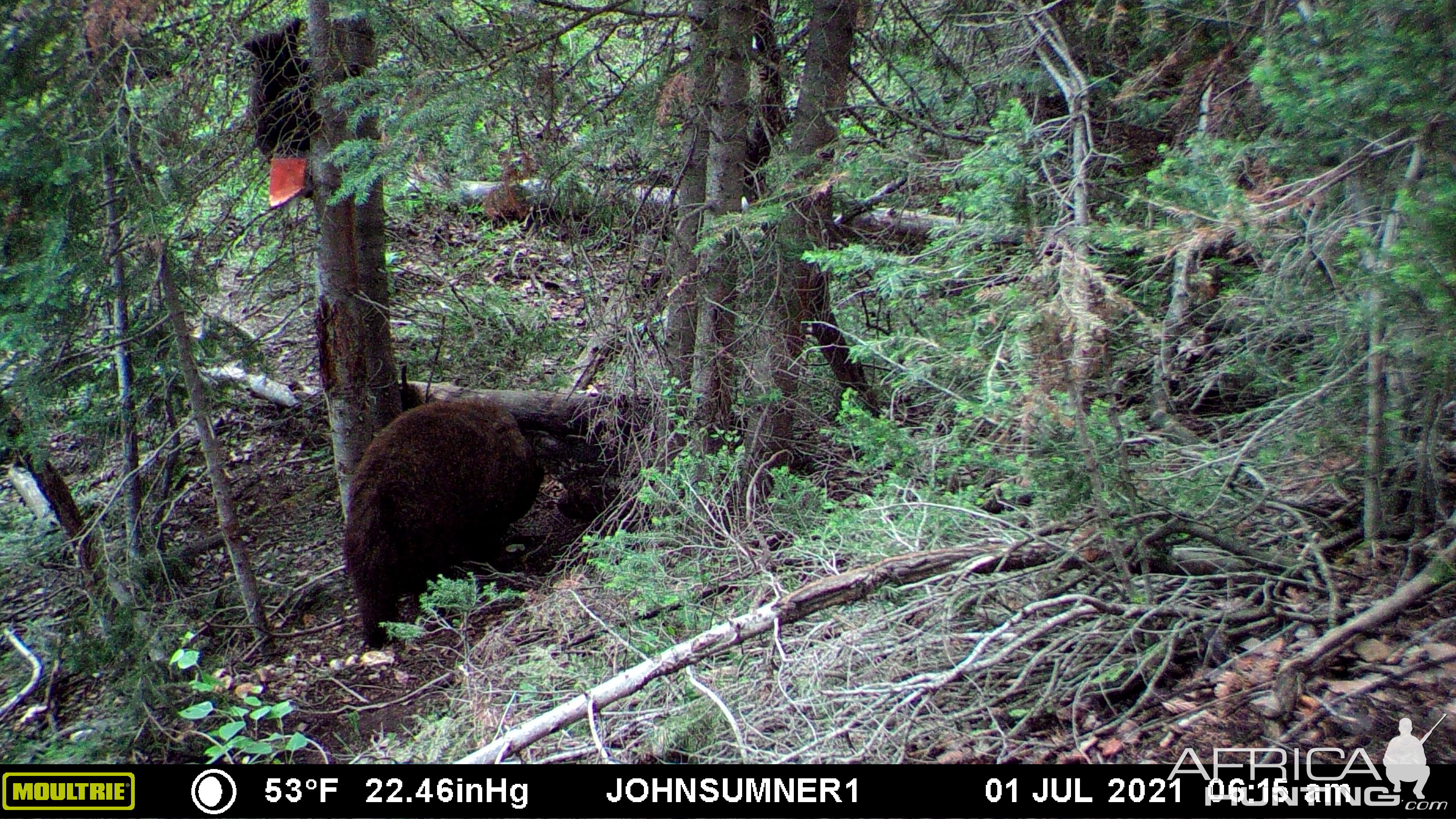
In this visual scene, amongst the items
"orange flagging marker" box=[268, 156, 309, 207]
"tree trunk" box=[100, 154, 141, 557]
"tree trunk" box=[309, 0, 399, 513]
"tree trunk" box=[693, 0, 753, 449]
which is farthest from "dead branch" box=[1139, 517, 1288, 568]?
"tree trunk" box=[100, 154, 141, 557]

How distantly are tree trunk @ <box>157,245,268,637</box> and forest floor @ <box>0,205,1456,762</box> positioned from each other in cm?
38

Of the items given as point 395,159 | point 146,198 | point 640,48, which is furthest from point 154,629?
point 640,48

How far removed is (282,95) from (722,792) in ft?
17.0

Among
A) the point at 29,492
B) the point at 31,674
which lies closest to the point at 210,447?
the point at 31,674

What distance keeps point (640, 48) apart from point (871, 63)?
1790 mm

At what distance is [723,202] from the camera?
19.4 ft

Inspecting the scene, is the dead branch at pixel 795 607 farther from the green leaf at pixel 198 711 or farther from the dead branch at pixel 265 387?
the dead branch at pixel 265 387

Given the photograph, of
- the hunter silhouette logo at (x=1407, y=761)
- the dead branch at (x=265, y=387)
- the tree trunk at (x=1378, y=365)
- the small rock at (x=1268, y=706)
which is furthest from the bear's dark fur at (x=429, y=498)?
the hunter silhouette logo at (x=1407, y=761)

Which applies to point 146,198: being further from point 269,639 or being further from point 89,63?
point 269,639

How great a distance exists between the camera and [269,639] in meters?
6.30

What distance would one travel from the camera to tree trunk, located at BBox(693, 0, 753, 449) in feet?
18.3

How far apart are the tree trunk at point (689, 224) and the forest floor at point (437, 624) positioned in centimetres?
43

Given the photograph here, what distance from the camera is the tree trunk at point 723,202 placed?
18.3 feet

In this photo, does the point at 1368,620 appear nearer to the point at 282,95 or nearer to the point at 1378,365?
the point at 1378,365
